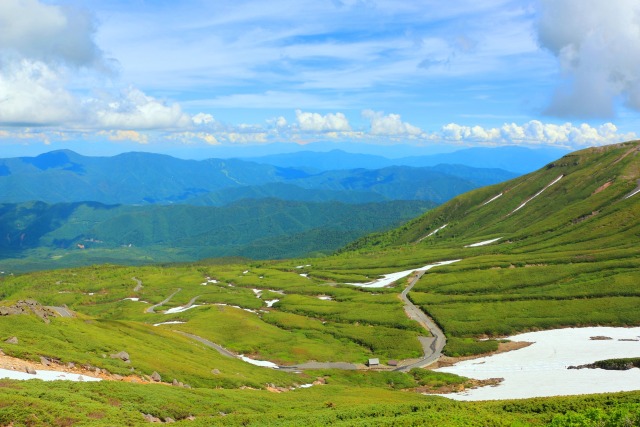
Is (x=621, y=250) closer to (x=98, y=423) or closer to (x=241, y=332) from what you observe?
(x=241, y=332)

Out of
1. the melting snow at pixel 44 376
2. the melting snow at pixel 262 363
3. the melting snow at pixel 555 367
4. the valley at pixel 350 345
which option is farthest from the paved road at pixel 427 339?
the melting snow at pixel 44 376

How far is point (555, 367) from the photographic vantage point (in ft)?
296

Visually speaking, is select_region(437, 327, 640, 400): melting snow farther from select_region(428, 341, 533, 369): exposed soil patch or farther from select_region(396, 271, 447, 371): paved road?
select_region(396, 271, 447, 371): paved road

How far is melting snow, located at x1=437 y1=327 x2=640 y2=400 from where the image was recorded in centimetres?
7406

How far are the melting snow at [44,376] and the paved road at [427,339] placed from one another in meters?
71.2

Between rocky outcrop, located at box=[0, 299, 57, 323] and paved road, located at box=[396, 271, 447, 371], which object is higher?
rocky outcrop, located at box=[0, 299, 57, 323]

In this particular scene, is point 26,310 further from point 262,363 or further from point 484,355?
point 484,355

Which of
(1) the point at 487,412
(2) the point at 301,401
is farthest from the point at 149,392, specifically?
(1) the point at 487,412

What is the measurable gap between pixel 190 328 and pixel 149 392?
8009 centimetres

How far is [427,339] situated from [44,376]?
9871cm

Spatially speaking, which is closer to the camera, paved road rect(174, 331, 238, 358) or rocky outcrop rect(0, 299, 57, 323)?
rocky outcrop rect(0, 299, 57, 323)

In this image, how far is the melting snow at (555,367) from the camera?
74062 mm

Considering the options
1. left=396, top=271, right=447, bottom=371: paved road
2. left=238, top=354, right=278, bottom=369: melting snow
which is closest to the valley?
left=396, top=271, right=447, bottom=371: paved road

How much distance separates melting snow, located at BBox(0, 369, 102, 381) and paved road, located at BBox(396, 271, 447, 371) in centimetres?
7116
